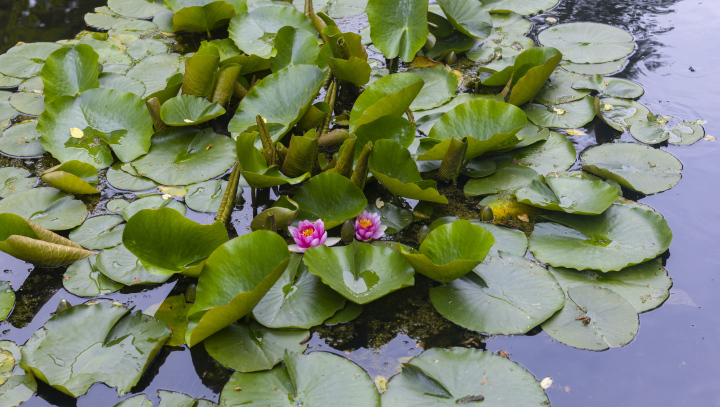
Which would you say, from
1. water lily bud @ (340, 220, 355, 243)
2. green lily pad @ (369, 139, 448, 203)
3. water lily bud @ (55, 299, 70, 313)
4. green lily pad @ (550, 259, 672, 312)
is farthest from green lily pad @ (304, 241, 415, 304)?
water lily bud @ (55, 299, 70, 313)

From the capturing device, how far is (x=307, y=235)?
2.36 metres

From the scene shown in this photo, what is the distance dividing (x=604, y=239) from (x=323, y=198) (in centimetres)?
139

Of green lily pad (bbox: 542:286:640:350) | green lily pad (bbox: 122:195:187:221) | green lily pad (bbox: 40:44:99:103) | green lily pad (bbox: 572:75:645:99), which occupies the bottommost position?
green lily pad (bbox: 542:286:640:350)

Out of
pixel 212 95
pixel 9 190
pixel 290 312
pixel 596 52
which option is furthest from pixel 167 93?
pixel 596 52

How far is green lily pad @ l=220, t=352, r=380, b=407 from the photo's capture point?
1.79 m

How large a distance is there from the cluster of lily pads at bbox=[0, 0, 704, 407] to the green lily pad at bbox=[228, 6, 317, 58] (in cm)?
2

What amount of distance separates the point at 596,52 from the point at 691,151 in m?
1.27

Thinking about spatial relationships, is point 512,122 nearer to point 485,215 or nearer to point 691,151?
point 485,215

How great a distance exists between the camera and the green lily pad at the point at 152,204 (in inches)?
103

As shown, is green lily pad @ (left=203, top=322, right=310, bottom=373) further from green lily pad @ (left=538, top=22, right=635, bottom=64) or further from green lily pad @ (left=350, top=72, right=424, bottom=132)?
green lily pad @ (left=538, top=22, right=635, bottom=64)

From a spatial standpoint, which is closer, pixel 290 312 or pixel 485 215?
pixel 290 312

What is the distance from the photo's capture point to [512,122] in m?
2.86

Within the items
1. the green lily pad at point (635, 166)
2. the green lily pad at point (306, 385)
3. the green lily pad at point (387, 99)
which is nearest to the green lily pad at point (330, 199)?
the green lily pad at point (387, 99)

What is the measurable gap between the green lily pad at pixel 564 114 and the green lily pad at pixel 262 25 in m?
1.77
